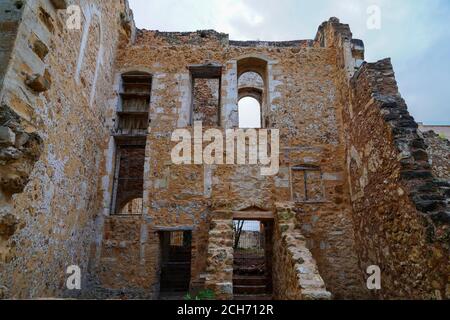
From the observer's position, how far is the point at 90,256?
649cm

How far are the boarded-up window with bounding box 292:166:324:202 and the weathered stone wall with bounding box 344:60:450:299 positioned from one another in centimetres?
73

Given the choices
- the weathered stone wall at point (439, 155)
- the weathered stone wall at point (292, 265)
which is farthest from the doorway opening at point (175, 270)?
the weathered stone wall at point (439, 155)

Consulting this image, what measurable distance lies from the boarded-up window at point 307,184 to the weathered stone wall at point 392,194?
0.73 m

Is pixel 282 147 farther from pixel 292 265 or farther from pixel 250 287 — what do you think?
pixel 250 287

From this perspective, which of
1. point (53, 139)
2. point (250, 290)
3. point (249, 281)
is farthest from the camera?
point (249, 281)

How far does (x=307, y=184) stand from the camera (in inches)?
277

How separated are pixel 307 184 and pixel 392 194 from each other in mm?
2341

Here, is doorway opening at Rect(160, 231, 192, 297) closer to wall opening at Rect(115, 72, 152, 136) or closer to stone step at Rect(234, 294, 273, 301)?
stone step at Rect(234, 294, 273, 301)

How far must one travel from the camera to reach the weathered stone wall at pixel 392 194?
12.6 ft

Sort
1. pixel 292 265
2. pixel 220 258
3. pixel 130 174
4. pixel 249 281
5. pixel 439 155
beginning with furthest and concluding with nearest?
pixel 130 174 < pixel 439 155 < pixel 249 281 < pixel 220 258 < pixel 292 265

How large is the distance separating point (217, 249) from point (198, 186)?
6.20 feet

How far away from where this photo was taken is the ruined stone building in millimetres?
3746

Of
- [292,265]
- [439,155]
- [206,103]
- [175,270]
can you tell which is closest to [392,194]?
[292,265]
